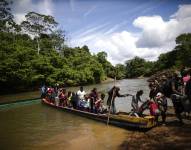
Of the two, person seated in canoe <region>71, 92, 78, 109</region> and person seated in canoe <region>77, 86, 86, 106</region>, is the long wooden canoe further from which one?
person seated in canoe <region>71, 92, 78, 109</region>

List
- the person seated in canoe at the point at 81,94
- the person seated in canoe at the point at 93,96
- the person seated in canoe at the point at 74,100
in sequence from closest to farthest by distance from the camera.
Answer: the person seated in canoe at the point at 93,96 → the person seated in canoe at the point at 81,94 → the person seated in canoe at the point at 74,100

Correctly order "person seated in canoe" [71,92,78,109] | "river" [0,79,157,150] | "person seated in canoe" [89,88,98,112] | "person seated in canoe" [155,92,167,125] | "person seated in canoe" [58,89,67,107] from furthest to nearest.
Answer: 1. "person seated in canoe" [58,89,67,107]
2. "person seated in canoe" [71,92,78,109]
3. "person seated in canoe" [89,88,98,112]
4. "person seated in canoe" [155,92,167,125]
5. "river" [0,79,157,150]

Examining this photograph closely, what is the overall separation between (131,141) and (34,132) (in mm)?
6009

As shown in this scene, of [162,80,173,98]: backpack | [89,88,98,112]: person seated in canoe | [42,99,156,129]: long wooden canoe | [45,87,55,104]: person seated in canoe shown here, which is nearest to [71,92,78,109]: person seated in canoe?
[42,99,156,129]: long wooden canoe

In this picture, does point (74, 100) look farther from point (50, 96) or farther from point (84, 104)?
point (50, 96)

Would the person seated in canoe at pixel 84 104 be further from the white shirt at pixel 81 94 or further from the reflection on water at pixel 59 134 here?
the reflection on water at pixel 59 134

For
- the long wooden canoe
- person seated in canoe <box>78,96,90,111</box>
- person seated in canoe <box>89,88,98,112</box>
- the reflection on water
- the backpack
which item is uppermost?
the backpack

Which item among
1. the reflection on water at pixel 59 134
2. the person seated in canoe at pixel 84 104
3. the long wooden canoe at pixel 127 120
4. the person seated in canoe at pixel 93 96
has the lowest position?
the reflection on water at pixel 59 134

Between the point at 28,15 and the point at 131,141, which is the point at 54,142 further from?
→ the point at 28,15

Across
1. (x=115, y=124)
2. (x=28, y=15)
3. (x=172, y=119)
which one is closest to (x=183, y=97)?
(x=172, y=119)

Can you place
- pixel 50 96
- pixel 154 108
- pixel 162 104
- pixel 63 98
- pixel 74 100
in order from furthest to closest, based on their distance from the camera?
pixel 50 96 < pixel 63 98 < pixel 74 100 < pixel 154 108 < pixel 162 104

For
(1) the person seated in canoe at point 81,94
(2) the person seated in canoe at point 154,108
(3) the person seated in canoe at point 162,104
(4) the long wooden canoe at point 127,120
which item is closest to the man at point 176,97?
(3) the person seated in canoe at point 162,104

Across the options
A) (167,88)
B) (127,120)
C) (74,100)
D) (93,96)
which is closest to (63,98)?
(74,100)

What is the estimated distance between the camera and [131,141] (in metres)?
10.4
